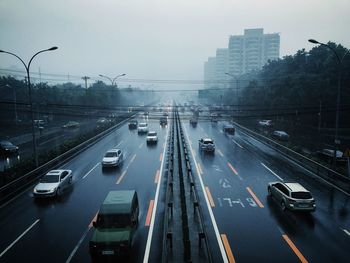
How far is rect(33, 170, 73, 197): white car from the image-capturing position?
856 inches

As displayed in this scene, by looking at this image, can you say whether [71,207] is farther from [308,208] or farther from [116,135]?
[116,135]

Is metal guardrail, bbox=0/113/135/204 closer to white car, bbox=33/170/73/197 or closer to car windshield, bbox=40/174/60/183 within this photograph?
white car, bbox=33/170/73/197

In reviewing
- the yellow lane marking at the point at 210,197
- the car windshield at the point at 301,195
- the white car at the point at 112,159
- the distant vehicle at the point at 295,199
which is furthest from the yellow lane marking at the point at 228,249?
the white car at the point at 112,159

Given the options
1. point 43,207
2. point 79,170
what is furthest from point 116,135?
point 43,207

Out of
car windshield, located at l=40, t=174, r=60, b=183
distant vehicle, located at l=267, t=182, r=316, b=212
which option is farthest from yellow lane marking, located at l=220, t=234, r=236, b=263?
car windshield, located at l=40, t=174, r=60, b=183

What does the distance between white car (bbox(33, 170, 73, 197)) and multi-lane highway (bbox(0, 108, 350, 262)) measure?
0.56 meters

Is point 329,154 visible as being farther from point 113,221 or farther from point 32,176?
point 32,176

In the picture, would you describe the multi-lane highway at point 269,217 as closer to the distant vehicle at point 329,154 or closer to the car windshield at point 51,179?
the distant vehicle at point 329,154

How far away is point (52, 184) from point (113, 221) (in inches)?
391

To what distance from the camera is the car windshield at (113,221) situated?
1458 centimetres

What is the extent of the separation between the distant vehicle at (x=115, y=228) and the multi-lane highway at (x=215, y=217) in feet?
3.28

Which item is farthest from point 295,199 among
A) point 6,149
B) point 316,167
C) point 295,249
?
point 6,149

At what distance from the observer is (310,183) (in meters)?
25.4

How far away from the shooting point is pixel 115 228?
14453mm
